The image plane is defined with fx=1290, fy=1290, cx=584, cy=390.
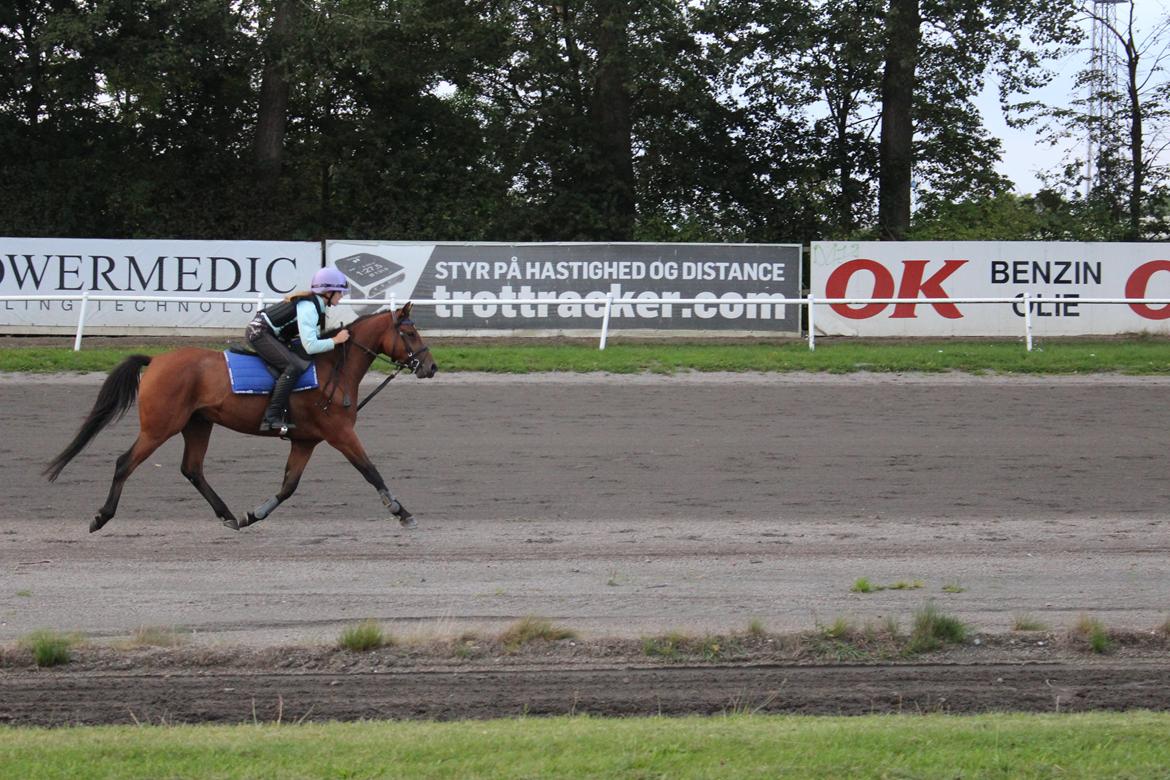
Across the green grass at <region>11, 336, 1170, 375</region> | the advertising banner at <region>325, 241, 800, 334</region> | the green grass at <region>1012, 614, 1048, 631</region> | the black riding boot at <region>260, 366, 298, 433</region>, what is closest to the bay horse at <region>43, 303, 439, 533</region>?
the black riding boot at <region>260, 366, 298, 433</region>

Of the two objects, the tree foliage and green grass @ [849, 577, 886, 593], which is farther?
the tree foliage

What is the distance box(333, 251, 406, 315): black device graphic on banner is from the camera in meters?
24.6

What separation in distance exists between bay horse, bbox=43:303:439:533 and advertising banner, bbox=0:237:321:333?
43.2 feet

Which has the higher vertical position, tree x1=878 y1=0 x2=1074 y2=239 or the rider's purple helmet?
tree x1=878 y1=0 x2=1074 y2=239

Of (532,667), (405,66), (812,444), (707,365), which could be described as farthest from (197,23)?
(532,667)

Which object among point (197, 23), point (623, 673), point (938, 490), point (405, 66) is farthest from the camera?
point (405, 66)

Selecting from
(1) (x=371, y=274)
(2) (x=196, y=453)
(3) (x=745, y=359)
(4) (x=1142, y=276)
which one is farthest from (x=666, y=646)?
(4) (x=1142, y=276)

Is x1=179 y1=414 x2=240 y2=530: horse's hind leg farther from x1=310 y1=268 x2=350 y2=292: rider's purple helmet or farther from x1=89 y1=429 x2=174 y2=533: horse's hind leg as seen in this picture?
Result: x1=310 y1=268 x2=350 y2=292: rider's purple helmet

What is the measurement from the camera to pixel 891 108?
33.3 meters

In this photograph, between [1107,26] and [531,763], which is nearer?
[531,763]

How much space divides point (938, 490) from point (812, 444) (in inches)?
94.0

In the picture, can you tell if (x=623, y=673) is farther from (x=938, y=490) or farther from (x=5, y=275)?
(x=5, y=275)

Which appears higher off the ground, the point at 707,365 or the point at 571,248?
the point at 571,248

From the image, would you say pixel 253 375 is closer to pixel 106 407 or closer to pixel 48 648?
pixel 106 407
